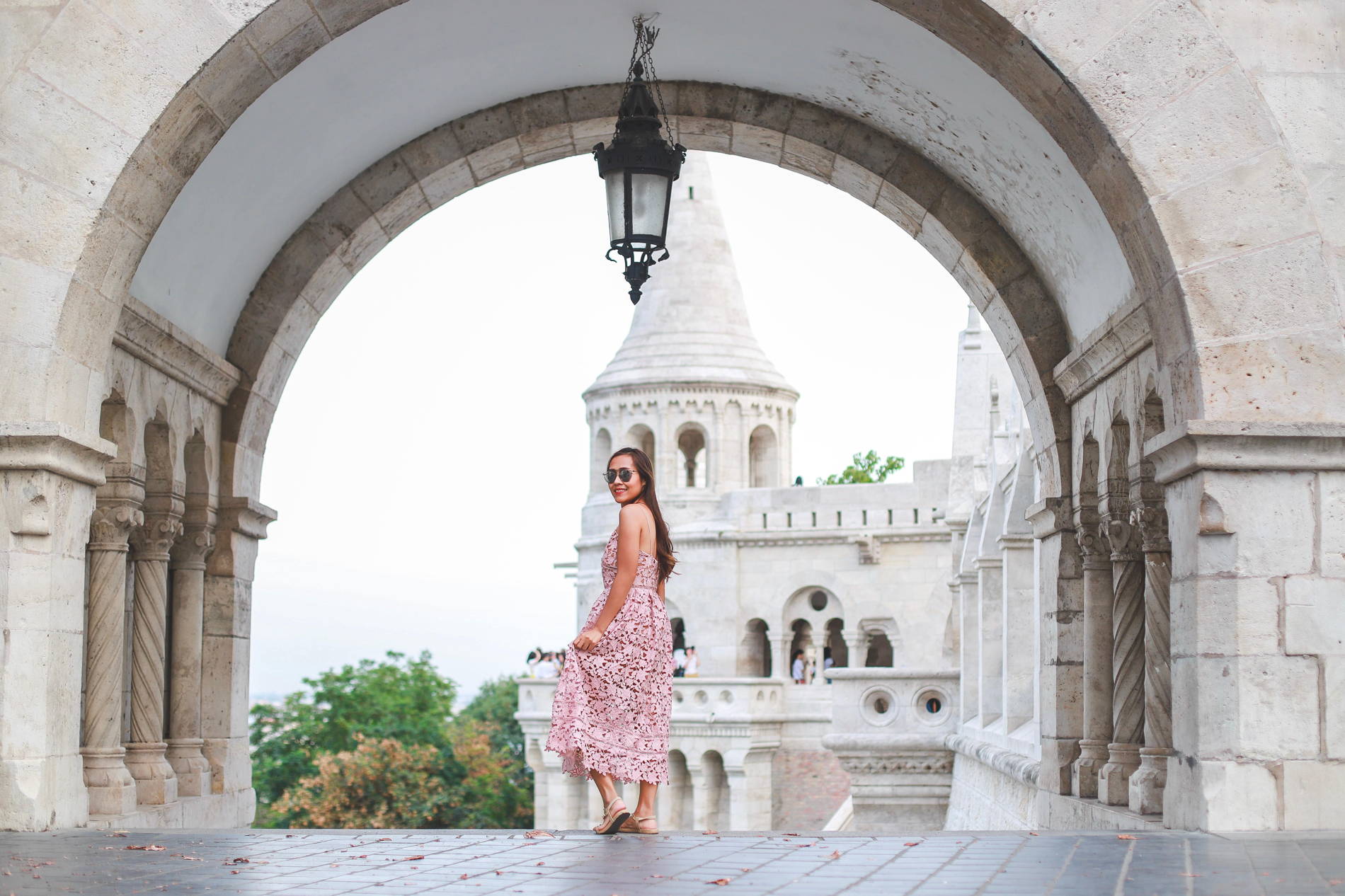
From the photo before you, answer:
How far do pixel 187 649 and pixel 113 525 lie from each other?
1.21 meters

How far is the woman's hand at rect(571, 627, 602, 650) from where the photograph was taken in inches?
231

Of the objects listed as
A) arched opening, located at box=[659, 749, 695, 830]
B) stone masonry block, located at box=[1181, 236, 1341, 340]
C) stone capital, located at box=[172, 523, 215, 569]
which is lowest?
arched opening, located at box=[659, 749, 695, 830]

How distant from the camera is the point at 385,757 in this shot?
3722cm

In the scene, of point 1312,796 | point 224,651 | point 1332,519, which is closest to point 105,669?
point 224,651

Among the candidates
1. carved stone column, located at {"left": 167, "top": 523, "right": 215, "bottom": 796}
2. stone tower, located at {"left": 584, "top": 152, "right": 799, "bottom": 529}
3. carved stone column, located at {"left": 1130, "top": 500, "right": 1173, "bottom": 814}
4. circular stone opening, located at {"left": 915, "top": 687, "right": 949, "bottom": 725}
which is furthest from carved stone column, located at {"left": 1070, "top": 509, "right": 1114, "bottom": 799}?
stone tower, located at {"left": 584, "top": 152, "right": 799, "bottom": 529}

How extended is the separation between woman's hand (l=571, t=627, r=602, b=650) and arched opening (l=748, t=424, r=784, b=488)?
42.3 metres

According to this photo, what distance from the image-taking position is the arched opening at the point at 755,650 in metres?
45.7

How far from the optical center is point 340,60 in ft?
24.2

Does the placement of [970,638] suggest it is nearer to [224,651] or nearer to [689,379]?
[224,651]

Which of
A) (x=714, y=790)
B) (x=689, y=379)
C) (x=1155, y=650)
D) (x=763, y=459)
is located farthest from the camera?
(x=763, y=459)

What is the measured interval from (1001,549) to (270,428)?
6705 millimetres

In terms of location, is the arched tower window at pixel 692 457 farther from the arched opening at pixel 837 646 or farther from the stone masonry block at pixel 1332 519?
the stone masonry block at pixel 1332 519

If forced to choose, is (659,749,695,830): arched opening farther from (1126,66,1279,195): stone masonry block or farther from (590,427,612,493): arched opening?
(1126,66,1279,195): stone masonry block

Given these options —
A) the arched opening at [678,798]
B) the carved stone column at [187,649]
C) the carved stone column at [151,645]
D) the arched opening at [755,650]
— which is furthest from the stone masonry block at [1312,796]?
the arched opening at [755,650]
